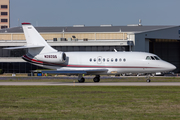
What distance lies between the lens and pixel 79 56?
36.8 metres

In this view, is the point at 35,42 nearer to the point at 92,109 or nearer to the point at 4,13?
the point at 92,109

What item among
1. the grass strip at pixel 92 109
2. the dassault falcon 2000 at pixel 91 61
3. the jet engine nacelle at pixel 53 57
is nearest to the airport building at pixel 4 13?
the dassault falcon 2000 at pixel 91 61

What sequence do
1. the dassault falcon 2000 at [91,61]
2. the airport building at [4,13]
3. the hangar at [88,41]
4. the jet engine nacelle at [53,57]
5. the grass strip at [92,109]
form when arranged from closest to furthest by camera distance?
the grass strip at [92,109] → the dassault falcon 2000 at [91,61] → the jet engine nacelle at [53,57] → the hangar at [88,41] → the airport building at [4,13]

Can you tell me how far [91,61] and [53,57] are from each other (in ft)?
14.9

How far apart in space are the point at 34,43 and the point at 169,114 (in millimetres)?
26369

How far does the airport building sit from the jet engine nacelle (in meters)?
133

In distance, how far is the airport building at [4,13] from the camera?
531ft

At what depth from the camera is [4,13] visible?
16250cm

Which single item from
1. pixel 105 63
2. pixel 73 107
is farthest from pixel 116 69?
pixel 73 107

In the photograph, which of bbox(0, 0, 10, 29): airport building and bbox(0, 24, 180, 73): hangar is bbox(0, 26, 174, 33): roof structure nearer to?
bbox(0, 24, 180, 73): hangar

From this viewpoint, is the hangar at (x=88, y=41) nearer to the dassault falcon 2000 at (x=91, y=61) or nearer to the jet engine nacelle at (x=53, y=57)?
the dassault falcon 2000 at (x=91, y=61)

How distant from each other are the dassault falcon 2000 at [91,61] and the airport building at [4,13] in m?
131

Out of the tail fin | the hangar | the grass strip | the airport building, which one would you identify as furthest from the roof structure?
the airport building

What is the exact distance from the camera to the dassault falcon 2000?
34.6 meters
